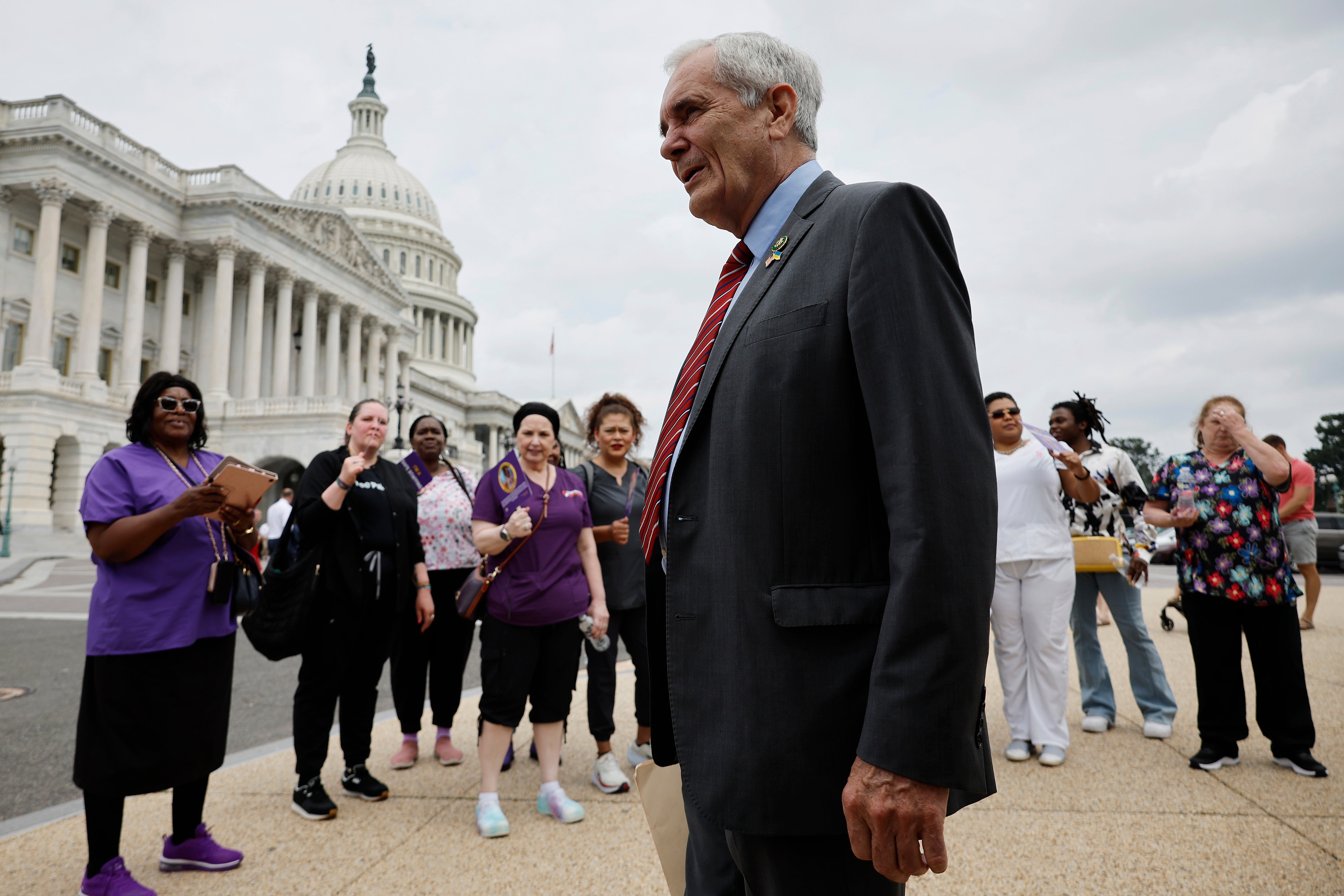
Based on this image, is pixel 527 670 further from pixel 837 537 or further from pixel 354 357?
pixel 354 357

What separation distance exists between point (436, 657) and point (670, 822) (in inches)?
158

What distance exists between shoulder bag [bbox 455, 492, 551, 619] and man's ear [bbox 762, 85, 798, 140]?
2899 millimetres

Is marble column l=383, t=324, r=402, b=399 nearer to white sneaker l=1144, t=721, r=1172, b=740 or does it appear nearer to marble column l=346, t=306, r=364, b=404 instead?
marble column l=346, t=306, r=364, b=404

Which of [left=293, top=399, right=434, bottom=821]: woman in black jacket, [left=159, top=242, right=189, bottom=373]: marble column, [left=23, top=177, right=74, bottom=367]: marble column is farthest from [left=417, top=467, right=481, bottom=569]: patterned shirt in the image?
[left=159, top=242, right=189, bottom=373]: marble column

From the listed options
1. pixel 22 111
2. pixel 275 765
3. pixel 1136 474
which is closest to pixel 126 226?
pixel 22 111

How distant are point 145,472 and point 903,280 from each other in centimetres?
354

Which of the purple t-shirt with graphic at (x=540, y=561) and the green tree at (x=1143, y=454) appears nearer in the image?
the purple t-shirt with graphic at (x=540, y=561)

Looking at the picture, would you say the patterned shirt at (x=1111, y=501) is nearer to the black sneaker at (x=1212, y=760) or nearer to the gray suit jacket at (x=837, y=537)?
the black sneaker at (x=1212, y=760)

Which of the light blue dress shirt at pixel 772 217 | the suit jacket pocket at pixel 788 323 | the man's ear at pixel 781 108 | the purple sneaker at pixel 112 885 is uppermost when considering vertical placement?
the man's ear at pixel 781 108

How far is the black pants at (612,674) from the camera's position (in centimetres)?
496

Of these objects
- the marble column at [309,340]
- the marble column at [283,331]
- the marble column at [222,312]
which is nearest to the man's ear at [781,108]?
the marble column at [222,312]

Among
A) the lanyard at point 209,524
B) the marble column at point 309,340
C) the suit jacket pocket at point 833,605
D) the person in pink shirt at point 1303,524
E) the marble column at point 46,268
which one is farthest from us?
the marble column at point 309,340

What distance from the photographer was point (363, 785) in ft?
15.1

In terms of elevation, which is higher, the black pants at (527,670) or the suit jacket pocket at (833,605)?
the suit jacket pocket at (833,605)
